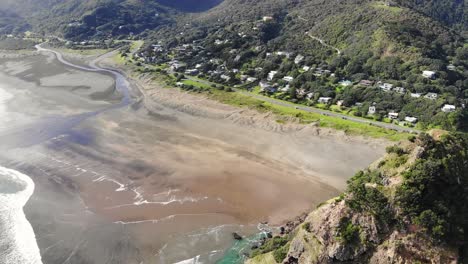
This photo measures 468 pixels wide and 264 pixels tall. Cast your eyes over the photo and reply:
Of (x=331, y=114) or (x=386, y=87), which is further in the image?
(x=386, y=87)

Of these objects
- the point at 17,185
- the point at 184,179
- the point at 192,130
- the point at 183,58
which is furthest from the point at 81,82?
the point at 184,179

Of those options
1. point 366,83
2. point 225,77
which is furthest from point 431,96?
point 225,77

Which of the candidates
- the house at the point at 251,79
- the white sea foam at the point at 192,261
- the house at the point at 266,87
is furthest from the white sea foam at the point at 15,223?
the house at the point at 251,79

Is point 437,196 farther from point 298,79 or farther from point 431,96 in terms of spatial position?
point 298,79

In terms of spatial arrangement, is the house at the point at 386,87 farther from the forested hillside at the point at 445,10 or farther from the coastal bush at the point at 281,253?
the forested hillside at the point at 445,10

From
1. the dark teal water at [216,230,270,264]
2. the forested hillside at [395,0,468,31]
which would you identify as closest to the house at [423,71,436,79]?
the dark teal water at [216,230,270,264]
